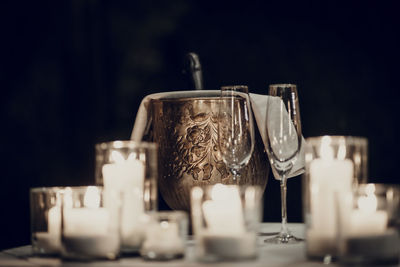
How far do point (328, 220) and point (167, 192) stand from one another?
437 mm

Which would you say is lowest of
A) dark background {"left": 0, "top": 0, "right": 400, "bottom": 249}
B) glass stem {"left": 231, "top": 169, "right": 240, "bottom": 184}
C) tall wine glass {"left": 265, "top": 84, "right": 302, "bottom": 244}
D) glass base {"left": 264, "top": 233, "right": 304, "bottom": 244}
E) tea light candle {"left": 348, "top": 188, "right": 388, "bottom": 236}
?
glass base {"left": 264, "top": 233, "right": 304, "bottom": 244}

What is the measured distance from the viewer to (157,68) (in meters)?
2.01

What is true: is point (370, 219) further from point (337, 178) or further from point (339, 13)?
point (339, 13)

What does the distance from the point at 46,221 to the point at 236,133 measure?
325mm

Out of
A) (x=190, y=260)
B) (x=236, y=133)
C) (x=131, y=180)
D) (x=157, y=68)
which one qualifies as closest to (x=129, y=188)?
(x=131, y=180)

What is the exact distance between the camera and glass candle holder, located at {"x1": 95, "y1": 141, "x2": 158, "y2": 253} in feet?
2.80

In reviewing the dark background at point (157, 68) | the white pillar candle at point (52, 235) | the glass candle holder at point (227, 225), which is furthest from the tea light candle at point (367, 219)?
the dark background at point (157, 68)

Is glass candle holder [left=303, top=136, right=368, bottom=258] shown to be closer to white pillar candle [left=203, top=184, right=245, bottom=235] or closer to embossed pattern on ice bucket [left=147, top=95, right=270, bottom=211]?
white pillar candle [left=203, top=184, right=245, bottom=235]

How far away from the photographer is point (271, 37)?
72.9 inches

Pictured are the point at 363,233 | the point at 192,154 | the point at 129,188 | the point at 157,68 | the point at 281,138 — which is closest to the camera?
the point at 363,233

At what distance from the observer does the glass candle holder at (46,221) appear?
89 cm

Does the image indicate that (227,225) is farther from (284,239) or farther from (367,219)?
(284,239)

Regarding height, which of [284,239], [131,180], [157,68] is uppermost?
[157,68]

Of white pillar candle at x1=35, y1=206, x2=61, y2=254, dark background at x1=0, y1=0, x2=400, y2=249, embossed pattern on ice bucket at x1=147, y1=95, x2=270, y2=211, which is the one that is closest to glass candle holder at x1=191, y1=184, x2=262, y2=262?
white pillar candle at x1=35, y1=206, x2=61, y2=254
